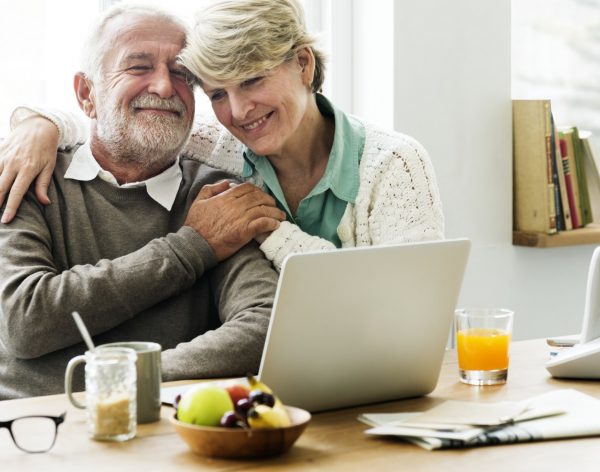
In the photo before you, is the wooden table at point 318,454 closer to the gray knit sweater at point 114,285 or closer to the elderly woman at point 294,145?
the gray knit sweater at point 114,285

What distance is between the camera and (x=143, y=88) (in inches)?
93.0

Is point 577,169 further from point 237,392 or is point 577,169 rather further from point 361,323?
point 237,392

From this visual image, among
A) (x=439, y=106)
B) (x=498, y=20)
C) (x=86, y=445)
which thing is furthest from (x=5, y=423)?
(x=498, y=20)

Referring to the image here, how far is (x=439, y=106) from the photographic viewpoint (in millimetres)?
3340

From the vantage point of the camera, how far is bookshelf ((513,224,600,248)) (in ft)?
11.6

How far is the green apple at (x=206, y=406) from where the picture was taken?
4.29 feet

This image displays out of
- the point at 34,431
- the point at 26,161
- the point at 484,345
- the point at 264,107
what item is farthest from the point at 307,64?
the point at 34,431

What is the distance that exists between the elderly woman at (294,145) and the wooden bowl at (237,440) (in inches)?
37.9

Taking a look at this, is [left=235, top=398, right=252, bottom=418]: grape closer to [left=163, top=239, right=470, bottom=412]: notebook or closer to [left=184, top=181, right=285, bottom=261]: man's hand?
[left=163, top=239, right=470, bottom=412]: notebook

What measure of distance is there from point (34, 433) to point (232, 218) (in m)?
0.92

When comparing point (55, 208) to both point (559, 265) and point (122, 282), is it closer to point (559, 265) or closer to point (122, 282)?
point (122, 282)

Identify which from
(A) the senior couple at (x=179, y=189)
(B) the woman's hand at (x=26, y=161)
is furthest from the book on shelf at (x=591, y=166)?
(B) the woman's hand at (x=26, y=161)

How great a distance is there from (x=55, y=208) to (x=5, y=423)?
981mm

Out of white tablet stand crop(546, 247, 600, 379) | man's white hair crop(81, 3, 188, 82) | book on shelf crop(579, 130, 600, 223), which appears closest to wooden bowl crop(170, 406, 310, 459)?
white tablet stand crop(546, 247, 600, 379)
